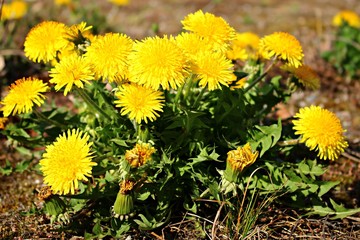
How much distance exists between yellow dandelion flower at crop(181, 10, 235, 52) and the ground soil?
1046 mm

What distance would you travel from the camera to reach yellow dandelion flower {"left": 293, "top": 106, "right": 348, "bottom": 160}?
7.75ft

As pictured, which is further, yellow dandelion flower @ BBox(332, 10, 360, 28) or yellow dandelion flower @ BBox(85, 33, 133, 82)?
yellow dandelion flower @ BBox(332, 10, 360, 28)

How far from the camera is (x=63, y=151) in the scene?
2.10 meters

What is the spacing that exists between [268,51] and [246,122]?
0.49 m

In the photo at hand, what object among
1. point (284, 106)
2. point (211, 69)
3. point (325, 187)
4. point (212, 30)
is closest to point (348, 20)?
point (284, 106)

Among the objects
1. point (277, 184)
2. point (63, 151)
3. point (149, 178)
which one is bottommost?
point (277, 184)

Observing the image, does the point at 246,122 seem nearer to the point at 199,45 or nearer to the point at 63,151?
the point at 199,45

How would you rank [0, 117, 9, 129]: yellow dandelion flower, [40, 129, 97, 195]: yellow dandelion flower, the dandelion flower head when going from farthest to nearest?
[0, 117, 9, 129]: yellow dandelion flower < the dandelion flower head < [40, 129, 97, 195]: yellow dandelion flower

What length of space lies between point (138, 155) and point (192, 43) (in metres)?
0.69

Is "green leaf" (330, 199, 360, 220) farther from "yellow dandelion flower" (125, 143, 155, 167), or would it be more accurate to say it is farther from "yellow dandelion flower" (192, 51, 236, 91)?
"yellow dandelion flower" (125, 143, 155, 167)

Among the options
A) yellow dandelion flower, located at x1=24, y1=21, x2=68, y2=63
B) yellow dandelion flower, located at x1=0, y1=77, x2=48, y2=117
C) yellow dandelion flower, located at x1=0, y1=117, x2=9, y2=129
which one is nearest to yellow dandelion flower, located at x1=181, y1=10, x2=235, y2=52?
yellow dandelion flower, located at x1=24, y1=21, x2=68, y2=63

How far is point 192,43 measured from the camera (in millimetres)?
2381

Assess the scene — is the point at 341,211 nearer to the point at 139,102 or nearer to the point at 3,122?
the point at 139,102

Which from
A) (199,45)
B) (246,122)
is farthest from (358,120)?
(199,45)
